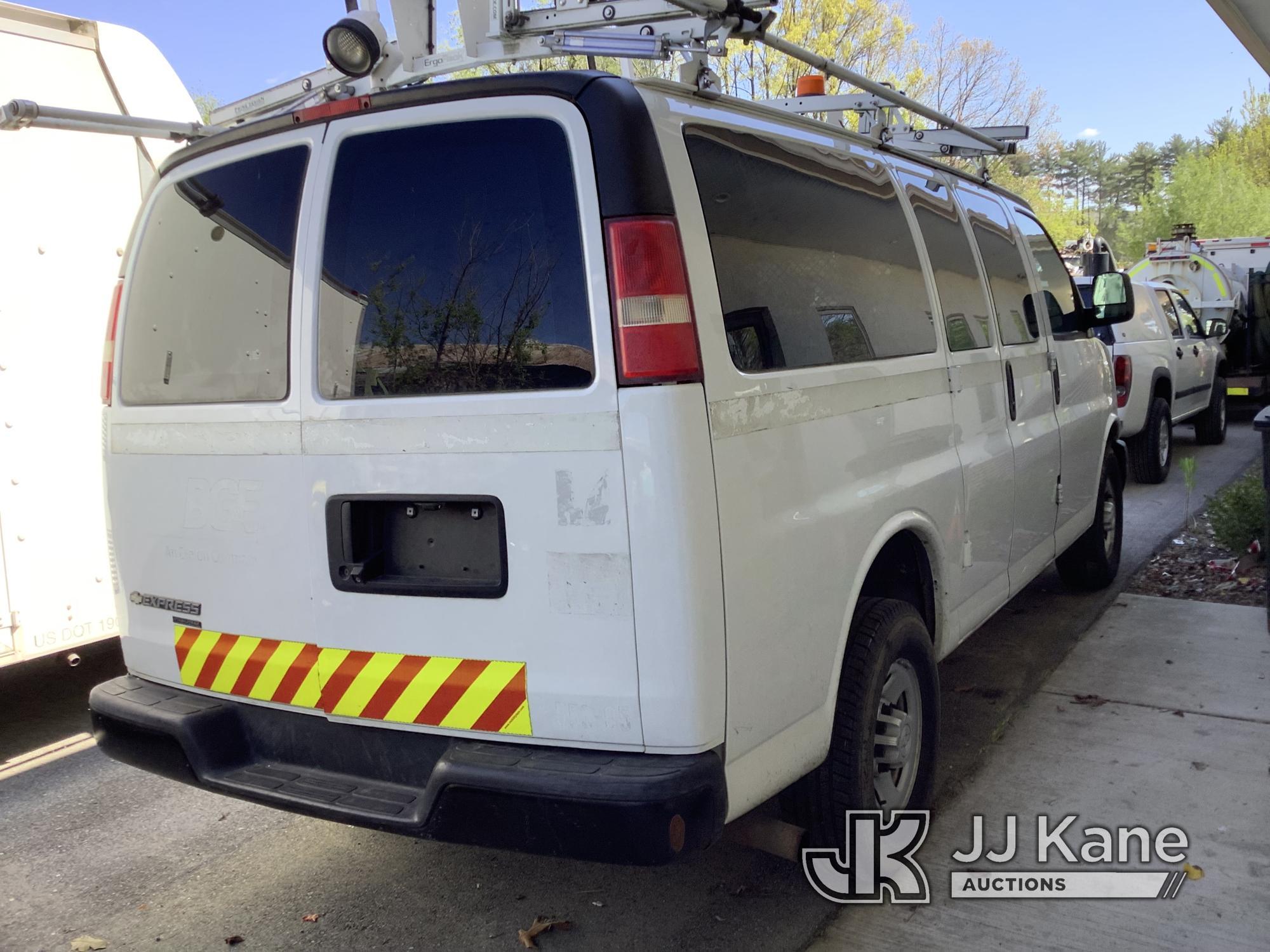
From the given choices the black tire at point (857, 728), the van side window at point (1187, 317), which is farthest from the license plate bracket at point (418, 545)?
the van side window at point (1187, 317)

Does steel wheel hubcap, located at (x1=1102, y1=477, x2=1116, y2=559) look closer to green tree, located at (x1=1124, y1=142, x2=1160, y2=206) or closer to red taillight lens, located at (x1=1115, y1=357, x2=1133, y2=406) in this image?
red taillight lens, located at (x1=1115, y1=357, x2=1133, y2=406)

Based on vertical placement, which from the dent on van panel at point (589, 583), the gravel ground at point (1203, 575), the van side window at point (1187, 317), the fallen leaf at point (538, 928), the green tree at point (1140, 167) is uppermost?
the green tree at point (1140, 167)

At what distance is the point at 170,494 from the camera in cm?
307

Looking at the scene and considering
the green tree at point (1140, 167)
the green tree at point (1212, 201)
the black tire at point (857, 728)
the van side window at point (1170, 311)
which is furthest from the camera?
the green tree at point (1140, 167)

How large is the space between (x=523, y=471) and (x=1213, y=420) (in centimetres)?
1256

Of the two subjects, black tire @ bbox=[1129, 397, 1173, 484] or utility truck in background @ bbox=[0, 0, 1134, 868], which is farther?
black tire @ bbox=[1129, 397, 1173, 484]

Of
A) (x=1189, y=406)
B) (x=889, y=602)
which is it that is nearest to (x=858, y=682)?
(x=889, y=602)

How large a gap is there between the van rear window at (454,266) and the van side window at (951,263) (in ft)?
5.83

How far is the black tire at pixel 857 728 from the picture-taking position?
9.85 ft

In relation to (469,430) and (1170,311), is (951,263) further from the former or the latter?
(1170,311)

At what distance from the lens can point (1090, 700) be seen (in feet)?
15.5

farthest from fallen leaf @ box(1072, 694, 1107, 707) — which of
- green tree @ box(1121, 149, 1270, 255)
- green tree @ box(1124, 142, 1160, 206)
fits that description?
green tree @ box(1124, 142, 1160, 206)

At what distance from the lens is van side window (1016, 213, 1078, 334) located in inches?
203

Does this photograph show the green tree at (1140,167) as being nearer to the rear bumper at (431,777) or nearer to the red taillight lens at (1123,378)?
the red taillight lens at (1123,378)
